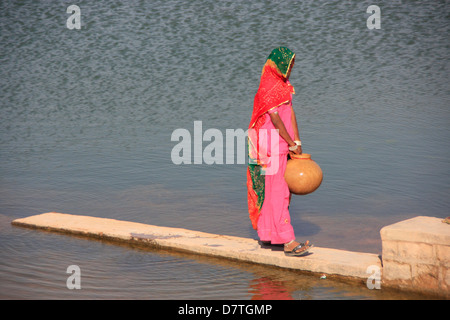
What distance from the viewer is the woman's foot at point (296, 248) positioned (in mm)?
5605

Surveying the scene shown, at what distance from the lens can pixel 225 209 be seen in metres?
7.54

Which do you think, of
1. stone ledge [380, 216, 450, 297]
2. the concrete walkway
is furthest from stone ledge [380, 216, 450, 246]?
the concrete walkway

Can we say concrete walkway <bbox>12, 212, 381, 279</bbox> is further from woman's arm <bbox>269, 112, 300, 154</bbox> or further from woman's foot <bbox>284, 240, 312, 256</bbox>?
woman's arm <bbox>269, 112, 300, 154</bbox>

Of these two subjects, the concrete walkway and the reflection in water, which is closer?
the reflection in water

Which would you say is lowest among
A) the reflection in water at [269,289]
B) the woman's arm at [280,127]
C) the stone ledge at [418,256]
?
the reflection in water at [269,289]

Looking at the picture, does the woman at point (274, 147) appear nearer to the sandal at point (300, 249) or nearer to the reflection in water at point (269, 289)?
the sandal at point (300, 249)

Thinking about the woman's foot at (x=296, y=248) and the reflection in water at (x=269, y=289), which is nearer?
the reflection in water at (x=269, y=289)

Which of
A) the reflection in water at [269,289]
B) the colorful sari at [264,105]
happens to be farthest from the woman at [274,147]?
the reflection in water at [269,289]

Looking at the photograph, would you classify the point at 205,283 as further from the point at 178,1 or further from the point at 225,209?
the point at 178,1

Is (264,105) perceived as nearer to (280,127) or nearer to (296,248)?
(280,127)

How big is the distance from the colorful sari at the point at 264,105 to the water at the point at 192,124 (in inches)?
25.9

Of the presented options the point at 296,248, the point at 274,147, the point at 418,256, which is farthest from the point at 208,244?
the point at 418,256

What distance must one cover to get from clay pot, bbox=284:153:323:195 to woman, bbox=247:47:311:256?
0.29 ft

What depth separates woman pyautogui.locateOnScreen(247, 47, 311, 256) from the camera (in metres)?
5.62
